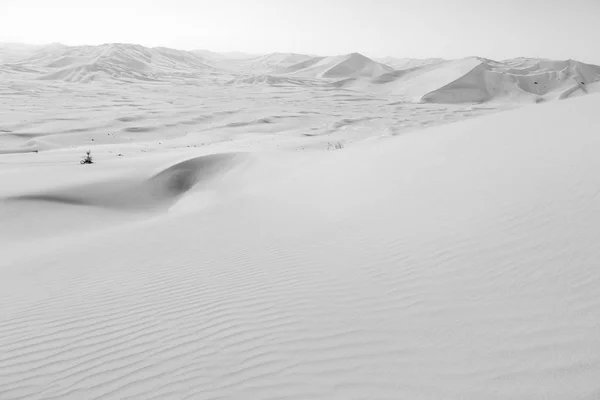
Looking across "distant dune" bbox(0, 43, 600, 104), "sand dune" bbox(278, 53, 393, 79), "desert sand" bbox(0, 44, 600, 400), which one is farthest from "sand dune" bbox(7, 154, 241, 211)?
"sand dune" bbox(278, 53, 393, 79)

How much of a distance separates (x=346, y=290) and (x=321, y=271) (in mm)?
525

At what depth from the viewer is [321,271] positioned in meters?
4.00

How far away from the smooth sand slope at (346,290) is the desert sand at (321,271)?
0.02 metres

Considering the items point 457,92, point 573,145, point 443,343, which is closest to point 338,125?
point 573,145

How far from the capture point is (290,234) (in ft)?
17.3

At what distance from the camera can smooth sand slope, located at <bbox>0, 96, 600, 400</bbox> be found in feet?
8.20

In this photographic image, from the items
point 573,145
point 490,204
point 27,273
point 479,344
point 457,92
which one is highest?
point 457,92

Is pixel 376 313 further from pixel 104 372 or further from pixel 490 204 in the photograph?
pixel 490 204

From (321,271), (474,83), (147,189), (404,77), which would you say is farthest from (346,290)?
(404,77)

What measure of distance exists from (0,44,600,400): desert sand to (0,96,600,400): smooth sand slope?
17 mm

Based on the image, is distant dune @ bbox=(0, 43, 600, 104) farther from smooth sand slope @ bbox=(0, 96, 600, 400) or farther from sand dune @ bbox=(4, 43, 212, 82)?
smooth sand slope @ bbox=(0, 96, 600, 400)

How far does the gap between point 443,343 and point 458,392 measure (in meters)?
0.42

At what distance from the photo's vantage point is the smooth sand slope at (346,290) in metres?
2.50

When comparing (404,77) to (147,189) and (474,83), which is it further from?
(147,189)
